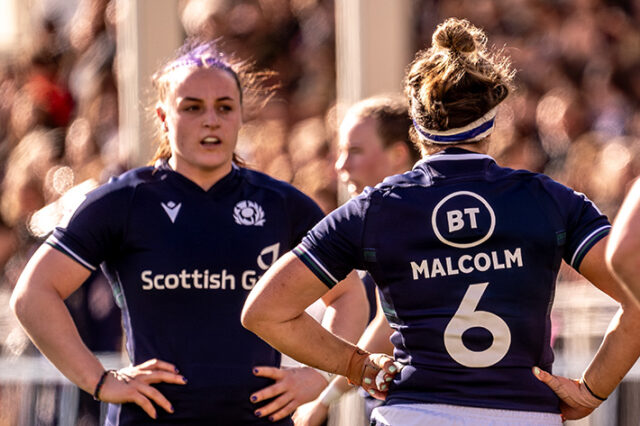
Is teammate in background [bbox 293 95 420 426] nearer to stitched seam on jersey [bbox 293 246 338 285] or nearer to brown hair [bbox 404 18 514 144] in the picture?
brown hair [bbox 404 18 514 144]

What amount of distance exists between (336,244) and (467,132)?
42 centimetres

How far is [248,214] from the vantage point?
3.30 metres

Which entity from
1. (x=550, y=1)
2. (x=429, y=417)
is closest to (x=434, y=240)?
(x=429, y=417)

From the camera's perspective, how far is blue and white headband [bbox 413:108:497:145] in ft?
8.11

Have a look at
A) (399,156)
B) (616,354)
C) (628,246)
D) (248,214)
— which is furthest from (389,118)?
(628,246)

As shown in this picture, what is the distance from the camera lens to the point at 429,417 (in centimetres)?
235

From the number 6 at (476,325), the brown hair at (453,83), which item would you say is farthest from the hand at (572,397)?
the brown hair at (453,83)

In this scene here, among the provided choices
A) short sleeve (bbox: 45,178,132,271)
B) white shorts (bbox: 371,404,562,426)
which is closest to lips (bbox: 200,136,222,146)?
short sleeve (bbox: 45,178,132,271)

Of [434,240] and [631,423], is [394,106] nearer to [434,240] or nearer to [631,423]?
[434,240]

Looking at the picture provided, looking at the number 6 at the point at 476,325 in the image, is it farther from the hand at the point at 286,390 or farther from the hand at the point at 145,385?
the hand at the point at 145,385

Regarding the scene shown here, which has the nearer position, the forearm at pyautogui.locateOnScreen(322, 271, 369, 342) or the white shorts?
the white shorts

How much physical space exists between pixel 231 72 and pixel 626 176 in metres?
2.00

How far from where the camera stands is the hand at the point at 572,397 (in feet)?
7.98

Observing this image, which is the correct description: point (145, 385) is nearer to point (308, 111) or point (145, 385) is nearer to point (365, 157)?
point (365, 157)
